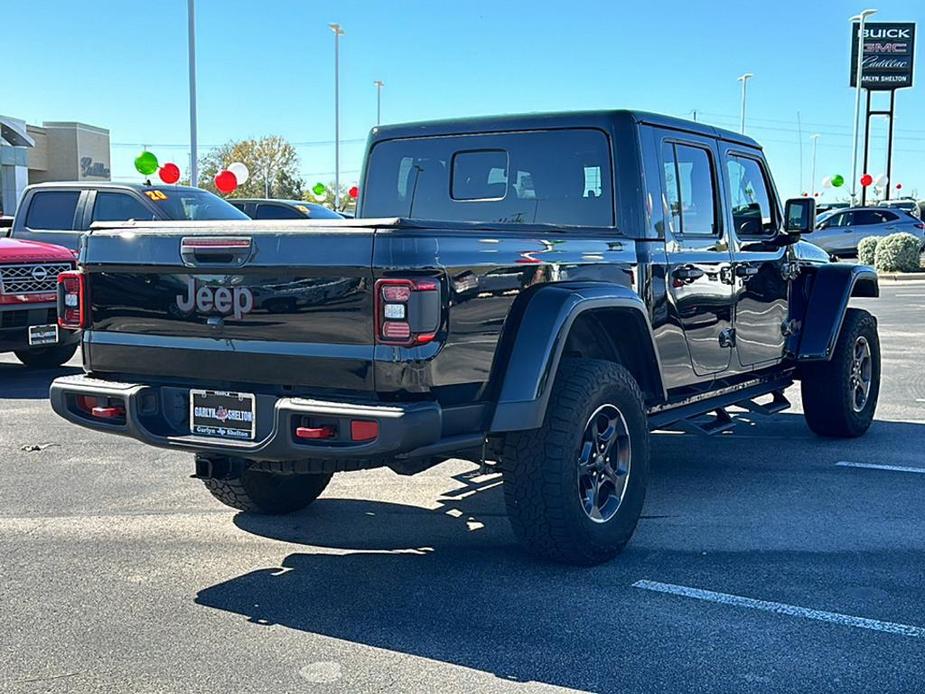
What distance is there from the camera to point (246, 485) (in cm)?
529

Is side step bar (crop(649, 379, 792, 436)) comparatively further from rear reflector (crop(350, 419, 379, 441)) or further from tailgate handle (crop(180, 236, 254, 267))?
tailgate handle (crop(180, 236, 254, 267))

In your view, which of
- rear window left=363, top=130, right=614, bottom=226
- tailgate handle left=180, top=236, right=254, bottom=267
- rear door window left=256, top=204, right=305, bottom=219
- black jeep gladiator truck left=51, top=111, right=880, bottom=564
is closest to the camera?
black jeep gladiator truck left=51, top=111, right=880, bottom=564

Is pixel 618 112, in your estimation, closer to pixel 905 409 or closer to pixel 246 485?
pixel 246 485

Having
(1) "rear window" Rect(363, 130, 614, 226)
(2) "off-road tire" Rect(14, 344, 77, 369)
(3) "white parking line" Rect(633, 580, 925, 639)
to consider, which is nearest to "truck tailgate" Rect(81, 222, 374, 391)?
(3) "white parking line" Rect(633, 580, 925, 639)

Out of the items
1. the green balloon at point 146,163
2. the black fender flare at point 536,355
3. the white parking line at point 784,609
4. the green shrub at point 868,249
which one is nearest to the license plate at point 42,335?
the black fender flare at point 536,355

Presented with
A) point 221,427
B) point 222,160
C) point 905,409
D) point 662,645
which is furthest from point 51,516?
point 222,160

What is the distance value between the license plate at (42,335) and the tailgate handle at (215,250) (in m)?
5.74

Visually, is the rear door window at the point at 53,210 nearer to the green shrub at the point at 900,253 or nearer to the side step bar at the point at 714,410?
the side step bar at the point at 714,410

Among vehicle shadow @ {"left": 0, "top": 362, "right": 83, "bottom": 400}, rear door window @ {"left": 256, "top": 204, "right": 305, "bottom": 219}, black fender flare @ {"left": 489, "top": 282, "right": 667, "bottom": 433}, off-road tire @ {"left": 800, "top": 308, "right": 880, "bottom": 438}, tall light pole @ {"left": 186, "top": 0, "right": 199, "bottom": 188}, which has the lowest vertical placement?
vehicle shadow @ {"left": 0, "top": 362, "right": 83, "bottom": 400}

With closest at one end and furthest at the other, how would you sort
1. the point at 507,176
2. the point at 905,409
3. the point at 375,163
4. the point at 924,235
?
the point at 507,176
the point at 375,163
the point at 905,409
the point at 924,235

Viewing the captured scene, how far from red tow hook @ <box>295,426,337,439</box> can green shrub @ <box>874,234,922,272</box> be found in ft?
78.6

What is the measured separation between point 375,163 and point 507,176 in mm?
942

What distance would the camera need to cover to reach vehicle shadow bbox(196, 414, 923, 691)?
147 inches

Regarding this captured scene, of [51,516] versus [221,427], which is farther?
[51,516]
